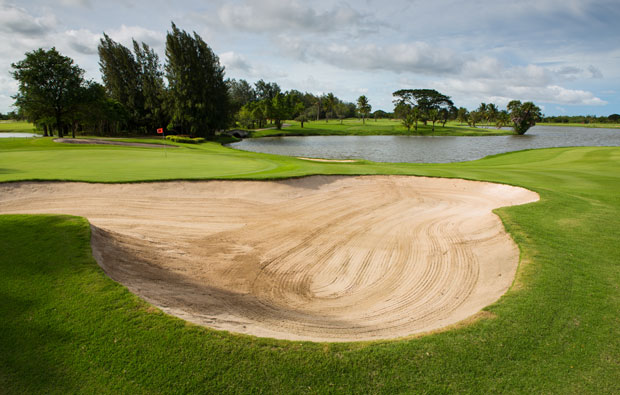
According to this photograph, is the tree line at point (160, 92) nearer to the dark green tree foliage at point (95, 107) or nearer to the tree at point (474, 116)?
the dark green tree foliage at point (95, 107)

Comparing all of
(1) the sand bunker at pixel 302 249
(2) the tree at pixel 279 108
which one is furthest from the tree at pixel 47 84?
(2) the tree at pixel 279 108

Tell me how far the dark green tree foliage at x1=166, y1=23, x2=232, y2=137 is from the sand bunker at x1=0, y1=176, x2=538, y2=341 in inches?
1956

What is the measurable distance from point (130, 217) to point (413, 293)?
27.9ft

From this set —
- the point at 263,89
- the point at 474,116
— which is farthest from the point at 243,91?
the point at 474,116

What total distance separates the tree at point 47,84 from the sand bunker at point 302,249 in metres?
38.8

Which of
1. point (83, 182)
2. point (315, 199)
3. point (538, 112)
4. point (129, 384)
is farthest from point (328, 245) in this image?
point (538, 112)

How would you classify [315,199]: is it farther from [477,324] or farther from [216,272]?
[477,324]

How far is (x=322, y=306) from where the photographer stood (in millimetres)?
6098

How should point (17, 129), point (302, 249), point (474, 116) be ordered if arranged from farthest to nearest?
point (474, 116) < point (17, 129) < point (302, 249)

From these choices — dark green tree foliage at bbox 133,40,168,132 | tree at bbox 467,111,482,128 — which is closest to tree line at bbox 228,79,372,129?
dark green tree foliage at bbox 133,40,168,132

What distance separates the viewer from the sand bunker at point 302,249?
17.4ft

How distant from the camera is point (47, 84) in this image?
1582 inches

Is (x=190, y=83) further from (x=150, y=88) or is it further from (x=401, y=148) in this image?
(x=401, y=148)

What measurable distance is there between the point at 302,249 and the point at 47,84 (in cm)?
4870
